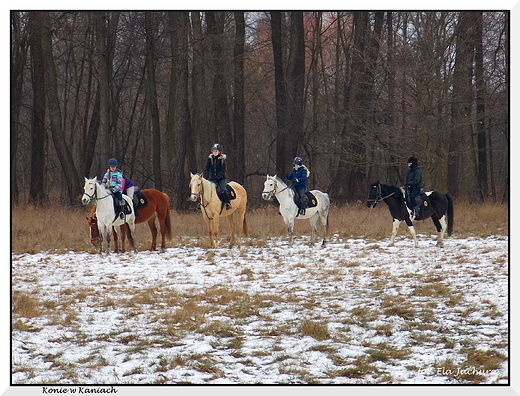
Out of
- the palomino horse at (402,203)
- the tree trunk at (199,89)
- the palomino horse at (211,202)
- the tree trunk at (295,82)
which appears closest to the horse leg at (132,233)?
the palomino horse at (211,202)

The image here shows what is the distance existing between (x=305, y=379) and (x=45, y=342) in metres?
3.63

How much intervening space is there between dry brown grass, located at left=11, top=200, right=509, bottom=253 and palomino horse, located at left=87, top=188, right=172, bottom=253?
0.65 meters

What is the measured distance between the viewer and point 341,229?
20.2m

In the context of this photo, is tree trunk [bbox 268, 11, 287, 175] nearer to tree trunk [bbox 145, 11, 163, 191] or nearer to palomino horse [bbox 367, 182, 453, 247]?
tree trunk [bbox 145, 11, 163, 191]

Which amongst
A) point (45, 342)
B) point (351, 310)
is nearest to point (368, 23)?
point (351, 310)

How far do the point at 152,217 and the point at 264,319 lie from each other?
8040mm

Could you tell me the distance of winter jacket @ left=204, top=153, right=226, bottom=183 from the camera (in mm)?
16375

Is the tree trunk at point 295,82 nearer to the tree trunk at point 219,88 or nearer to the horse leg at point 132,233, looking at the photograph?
Answer: the tree trunk at point 219,88

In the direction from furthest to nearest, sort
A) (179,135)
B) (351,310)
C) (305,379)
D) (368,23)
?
1. (368,23)
2. (179,135)
3. (351,310)
4. (305,379)

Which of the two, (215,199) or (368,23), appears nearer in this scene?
(215,199)

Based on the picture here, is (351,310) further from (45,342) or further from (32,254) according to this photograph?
(32,254)

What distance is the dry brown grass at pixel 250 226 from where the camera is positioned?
58.7 ft

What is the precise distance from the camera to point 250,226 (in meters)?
20.9

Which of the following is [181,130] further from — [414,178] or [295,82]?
[414,178]
